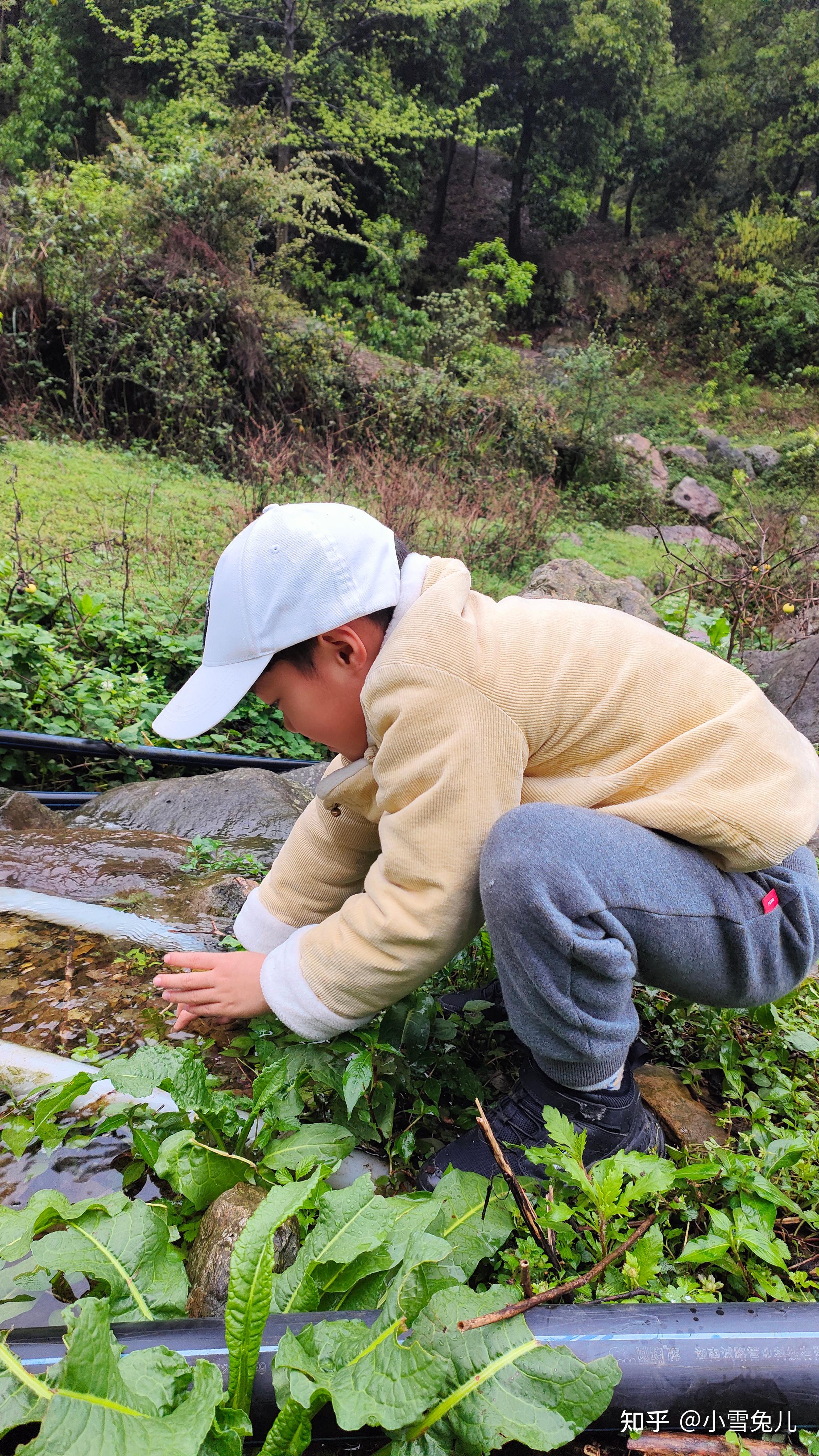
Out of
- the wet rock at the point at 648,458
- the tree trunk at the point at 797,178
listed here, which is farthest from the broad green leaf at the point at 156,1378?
the tree trunk at the point at 797,178

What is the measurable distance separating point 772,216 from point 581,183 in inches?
200

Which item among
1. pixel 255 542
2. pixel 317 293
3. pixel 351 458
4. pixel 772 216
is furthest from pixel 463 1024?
pixel 772 216

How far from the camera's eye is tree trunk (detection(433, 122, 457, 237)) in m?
23.1

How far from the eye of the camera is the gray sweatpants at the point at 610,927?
129 cm

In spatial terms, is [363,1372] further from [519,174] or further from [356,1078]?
[519,174]

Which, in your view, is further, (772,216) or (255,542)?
(772,216)

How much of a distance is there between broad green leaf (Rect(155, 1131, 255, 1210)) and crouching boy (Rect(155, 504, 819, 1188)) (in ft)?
0.81

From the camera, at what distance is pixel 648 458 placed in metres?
14.3

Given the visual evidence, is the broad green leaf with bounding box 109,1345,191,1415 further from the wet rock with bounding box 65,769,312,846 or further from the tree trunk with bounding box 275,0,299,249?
the tree trunk with bounding box 275,0,299,249

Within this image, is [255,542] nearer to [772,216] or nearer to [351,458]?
[351,458]

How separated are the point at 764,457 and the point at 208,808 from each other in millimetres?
16269

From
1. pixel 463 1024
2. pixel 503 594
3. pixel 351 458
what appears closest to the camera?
pixel 463 1024

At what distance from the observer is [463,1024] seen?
184cm

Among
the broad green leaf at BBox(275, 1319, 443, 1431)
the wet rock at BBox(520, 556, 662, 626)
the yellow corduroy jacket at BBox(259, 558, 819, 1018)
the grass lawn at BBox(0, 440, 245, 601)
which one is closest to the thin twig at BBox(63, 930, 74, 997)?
the yellow corduroy jacket at BBox(259, 558, 819, 1018)
